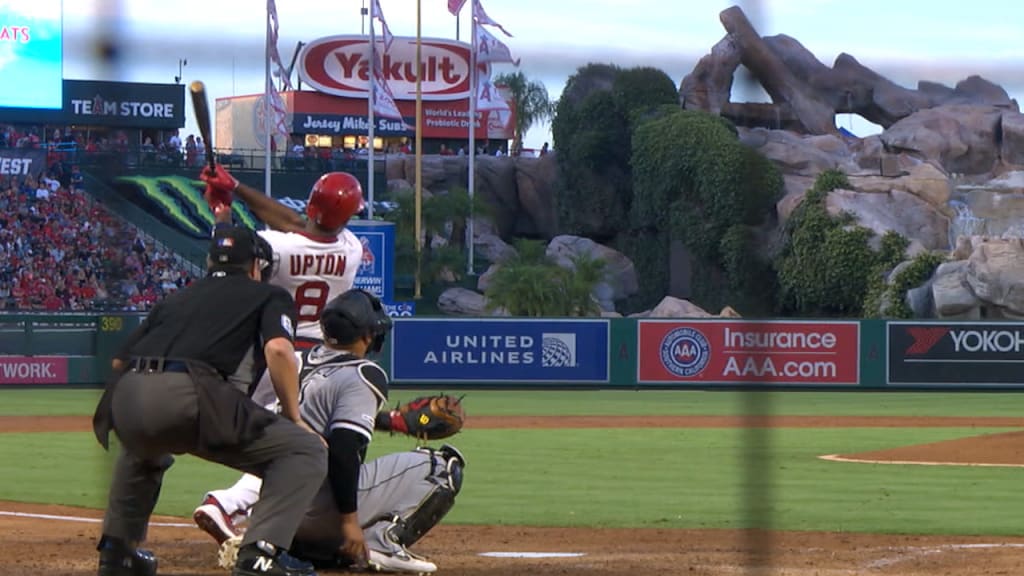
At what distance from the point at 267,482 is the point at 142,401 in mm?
505

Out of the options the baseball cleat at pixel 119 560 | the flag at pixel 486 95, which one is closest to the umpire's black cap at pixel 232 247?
the baseball cleat at pixel 119 560

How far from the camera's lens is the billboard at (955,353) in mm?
22828

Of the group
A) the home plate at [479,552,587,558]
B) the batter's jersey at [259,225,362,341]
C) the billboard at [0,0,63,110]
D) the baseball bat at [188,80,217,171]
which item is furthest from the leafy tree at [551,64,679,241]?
the baseball bat at [188,80,217,171]

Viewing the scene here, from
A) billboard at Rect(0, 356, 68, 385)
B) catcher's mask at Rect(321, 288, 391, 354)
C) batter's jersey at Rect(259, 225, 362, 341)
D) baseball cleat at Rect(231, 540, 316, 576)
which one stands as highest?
batter's jersey at Rect(259, 225, 362, 341)

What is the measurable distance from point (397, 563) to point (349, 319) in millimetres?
958

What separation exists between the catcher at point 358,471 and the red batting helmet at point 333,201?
0.27 meters

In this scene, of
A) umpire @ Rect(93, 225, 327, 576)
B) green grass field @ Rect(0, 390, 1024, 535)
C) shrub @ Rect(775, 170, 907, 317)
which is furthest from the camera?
shrub @ Rect(775, 170, 907, 317)

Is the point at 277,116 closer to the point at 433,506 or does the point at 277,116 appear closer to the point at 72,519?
the point at 72,519

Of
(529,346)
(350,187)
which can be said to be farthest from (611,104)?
(350,187)

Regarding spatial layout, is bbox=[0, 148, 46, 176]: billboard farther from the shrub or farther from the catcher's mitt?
the catcher's mitt

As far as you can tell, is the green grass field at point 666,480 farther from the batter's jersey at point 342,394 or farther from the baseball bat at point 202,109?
the baseball bat at point 202,109

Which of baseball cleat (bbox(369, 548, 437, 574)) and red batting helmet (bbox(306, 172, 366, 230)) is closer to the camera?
red batting helmet (bbox(306, 172, 366, 230))

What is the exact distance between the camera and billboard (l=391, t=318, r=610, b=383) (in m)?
22.6

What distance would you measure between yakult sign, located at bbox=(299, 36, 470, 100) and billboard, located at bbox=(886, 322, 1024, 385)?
1385 centimetres
